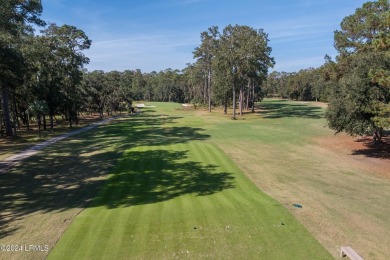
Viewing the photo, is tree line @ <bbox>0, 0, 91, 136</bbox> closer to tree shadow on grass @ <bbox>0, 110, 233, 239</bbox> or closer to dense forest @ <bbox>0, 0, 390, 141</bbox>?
dense forest @ <bbox>0, 0, 390, 141</bbox>

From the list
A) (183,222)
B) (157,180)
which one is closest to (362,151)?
(157,180)

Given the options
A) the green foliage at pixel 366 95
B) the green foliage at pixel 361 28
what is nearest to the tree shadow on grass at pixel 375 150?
the green foliage at pixel 366 95

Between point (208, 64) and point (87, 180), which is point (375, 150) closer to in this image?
point (87, 180)

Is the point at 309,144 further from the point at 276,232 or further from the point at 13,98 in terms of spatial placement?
the point at 13,98

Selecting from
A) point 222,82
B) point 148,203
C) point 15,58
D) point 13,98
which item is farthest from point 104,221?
point 222,82

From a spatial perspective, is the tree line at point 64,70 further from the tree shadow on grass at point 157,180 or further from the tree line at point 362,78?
the tree line at point 362,78

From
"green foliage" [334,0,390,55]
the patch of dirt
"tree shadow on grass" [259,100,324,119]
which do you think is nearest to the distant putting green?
the patch of dirt

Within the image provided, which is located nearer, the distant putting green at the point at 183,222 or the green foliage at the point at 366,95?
the distant putting green at the point at 183,222
